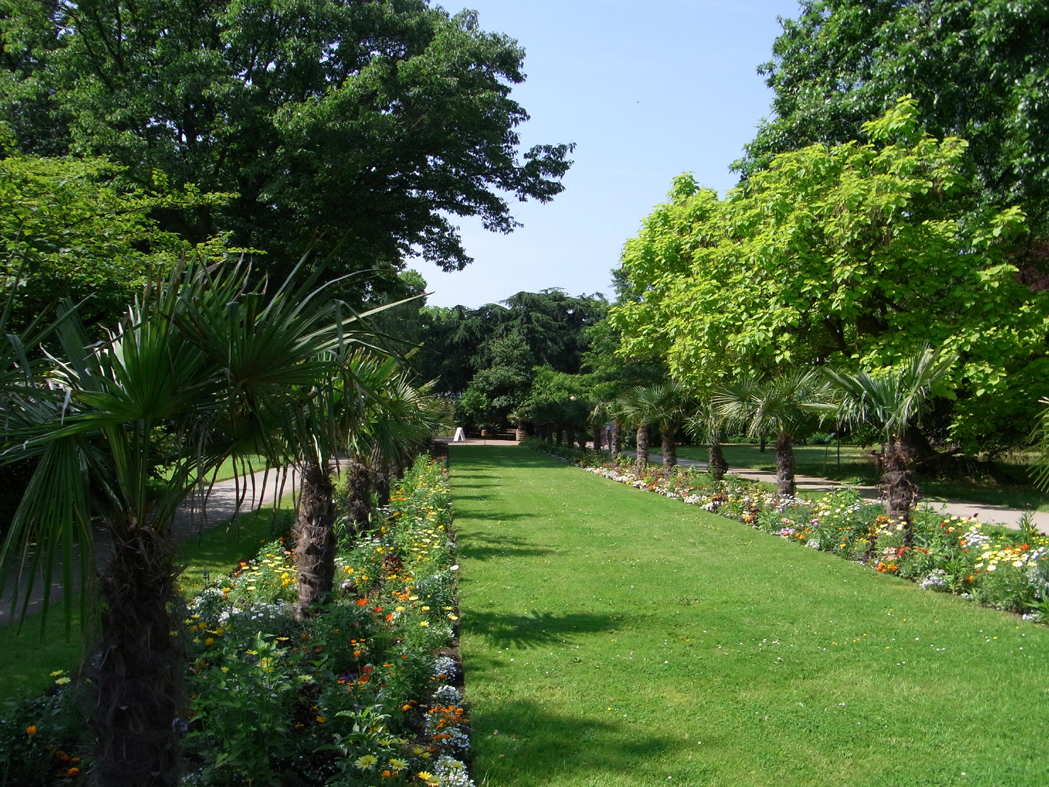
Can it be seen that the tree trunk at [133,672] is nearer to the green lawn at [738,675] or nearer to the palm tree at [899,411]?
the green lawn at [738,675]

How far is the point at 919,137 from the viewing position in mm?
13516

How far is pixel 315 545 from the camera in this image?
20.2 feet

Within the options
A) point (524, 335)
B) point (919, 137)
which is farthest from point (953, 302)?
point (524, 335)

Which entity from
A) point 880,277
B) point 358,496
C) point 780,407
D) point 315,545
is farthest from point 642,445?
point 315,545

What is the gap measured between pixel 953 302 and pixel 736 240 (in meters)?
5.66

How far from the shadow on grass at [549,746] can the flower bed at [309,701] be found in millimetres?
214

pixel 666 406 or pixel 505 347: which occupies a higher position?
pixel 505 347

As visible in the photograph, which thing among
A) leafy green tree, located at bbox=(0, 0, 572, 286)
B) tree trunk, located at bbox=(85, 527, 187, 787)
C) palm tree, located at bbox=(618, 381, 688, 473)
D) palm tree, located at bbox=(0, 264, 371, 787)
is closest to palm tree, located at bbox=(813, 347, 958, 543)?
palm tree, located at bbox=(0, 264, 371, 787)

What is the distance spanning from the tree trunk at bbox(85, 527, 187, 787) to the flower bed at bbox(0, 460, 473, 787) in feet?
1.08

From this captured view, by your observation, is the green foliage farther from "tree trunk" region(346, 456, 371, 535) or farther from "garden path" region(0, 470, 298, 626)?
"tree trunk" region(346, 456, 371, 535)

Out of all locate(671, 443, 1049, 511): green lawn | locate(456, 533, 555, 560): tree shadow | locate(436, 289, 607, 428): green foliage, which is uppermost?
locate(436, 289, 607, 428): green foliage

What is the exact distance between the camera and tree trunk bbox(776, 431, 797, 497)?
44.8ft

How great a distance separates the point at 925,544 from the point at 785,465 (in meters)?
4.92

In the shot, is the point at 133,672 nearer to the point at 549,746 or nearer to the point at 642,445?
the point at 549,746
